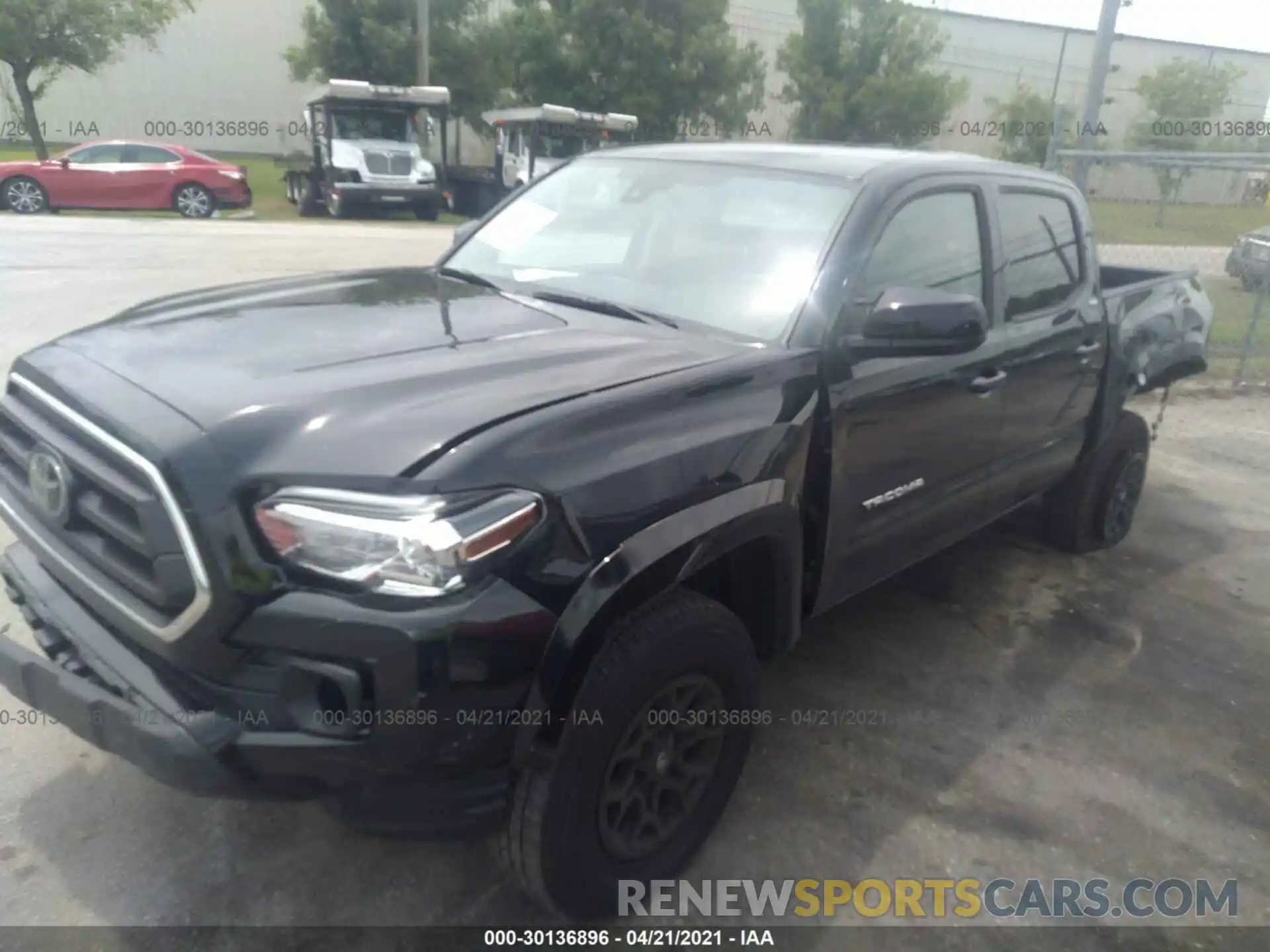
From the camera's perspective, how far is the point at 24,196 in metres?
17.3

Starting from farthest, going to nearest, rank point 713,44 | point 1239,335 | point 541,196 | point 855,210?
point 713,44 → point 1239,335 → point 541,196 → point 855,210

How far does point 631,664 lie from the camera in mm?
2156

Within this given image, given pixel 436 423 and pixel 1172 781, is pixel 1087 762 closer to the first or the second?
pixel 1172 781

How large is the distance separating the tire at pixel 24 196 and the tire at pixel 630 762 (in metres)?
19.2

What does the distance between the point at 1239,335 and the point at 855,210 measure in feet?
32.0

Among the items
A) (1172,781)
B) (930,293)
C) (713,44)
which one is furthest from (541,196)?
(713,44)

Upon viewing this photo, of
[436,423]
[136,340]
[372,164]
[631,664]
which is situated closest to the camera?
[436,423]

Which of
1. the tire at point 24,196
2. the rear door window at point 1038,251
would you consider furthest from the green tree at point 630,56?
the rear door window at point 1038,251

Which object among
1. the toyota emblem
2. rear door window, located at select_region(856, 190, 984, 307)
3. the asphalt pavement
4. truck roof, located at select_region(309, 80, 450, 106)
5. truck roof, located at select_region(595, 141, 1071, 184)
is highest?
truck roof, located at select_region(309, 80, 450, 106)

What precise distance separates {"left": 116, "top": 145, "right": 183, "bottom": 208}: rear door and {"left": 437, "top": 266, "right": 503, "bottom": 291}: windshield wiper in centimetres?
1746

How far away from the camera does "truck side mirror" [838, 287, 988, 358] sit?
2.64 m

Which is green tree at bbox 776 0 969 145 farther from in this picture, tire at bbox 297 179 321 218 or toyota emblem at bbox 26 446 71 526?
toyota emblem at bbox 26 446 71 526

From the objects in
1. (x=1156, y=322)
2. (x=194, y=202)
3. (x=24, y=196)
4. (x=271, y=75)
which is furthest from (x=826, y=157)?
(x=271, y=75)

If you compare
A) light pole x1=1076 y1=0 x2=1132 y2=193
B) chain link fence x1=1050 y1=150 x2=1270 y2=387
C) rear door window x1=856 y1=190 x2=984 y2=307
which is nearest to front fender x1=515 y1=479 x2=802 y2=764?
rear door window x1=856 y1=190 x2=984 y2=307
